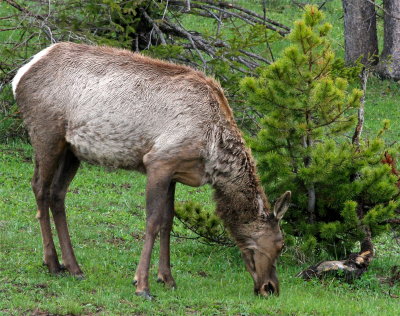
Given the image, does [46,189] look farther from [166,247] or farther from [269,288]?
[269,288]

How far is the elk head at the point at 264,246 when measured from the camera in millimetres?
7367

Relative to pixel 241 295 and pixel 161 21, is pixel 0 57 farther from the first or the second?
pixel 241 295

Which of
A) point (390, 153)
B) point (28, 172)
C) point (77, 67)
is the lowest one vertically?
point (28, 172)

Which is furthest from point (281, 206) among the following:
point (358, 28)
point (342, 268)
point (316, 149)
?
point (358, 28)

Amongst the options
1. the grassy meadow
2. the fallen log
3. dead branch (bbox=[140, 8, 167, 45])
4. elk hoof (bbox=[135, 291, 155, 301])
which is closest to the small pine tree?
the fallen log

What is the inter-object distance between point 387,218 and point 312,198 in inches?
36.0

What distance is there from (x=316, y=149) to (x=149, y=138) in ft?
7.03

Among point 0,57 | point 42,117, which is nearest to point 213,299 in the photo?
point 42,117

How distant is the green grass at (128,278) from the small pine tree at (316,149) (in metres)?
0.67

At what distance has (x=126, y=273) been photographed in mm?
8023

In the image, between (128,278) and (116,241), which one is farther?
(116,241)

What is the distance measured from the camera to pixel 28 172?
42.3ft

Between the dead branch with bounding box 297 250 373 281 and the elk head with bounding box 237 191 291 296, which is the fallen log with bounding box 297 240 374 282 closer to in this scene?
the dead branch with bounding box 297 250 373 281

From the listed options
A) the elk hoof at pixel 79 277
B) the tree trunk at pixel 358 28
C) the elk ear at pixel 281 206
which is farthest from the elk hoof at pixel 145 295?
the tree trunk at pixel 358 28
